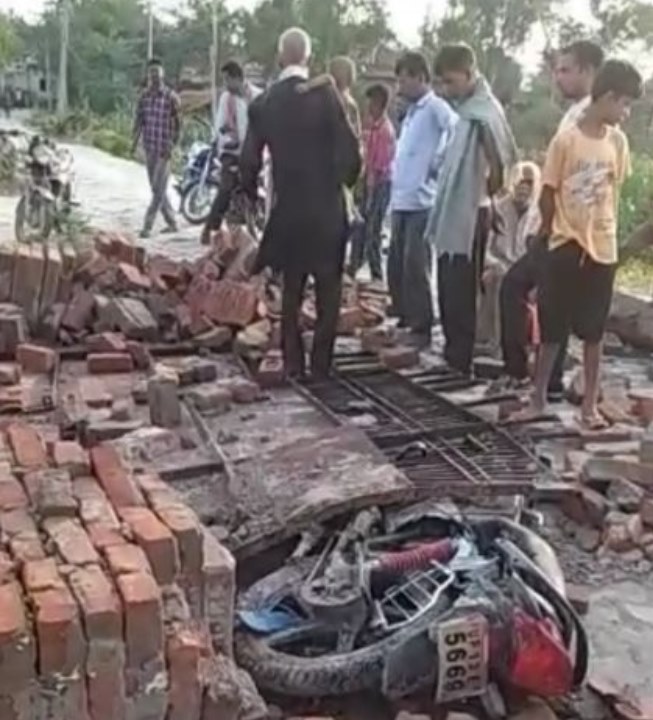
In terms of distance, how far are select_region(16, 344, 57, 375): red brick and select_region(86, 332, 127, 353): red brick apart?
331 millimetres

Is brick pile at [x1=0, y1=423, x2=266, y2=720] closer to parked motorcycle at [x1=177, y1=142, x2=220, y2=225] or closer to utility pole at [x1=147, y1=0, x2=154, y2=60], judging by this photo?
parked motorcycle at [x1=177, y1=142, x2=220, y2=225]

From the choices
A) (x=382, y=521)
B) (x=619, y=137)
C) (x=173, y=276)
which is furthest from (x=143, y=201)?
(x=382, y=521)

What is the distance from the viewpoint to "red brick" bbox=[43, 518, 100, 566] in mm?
2316

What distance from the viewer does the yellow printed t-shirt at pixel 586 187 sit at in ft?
16.5

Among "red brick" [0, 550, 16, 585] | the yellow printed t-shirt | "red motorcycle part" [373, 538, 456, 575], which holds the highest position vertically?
the yellow printed t-shirt

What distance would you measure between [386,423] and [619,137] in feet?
5.28

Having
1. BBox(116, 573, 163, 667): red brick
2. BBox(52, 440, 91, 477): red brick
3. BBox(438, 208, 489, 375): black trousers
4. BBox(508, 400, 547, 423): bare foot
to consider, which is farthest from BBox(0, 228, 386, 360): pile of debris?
BBox(116, 573, 163, 667): red brick

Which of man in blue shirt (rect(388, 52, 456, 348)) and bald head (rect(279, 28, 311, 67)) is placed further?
man in blue shirt (rect(388, 52, 456, 348))

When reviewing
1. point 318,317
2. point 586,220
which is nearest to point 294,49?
point 318,317

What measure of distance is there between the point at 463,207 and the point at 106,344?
205cm

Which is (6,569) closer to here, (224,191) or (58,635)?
(58,635)

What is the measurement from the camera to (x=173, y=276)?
24.2ft

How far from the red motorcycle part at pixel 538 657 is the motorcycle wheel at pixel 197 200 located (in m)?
9.91

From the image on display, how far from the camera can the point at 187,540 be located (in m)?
2.47
